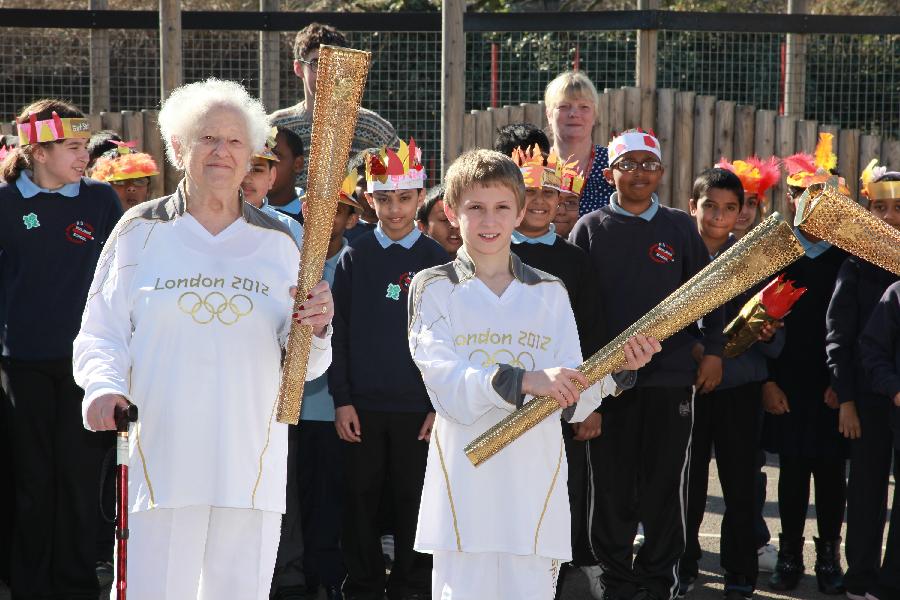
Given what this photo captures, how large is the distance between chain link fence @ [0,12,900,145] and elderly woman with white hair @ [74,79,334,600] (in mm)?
5648

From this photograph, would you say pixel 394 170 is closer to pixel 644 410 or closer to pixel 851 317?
pixel 644 410

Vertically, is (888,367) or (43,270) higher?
(43,270)

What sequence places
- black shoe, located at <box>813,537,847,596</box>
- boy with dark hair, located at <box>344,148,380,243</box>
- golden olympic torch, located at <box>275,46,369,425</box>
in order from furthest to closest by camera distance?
boy with dark hair, located at <box>344,148,380,243</box> → black shoe, located at <box>813,537,847,596</box> → golden olympic torch, located at <box>275,46,369,425</box>

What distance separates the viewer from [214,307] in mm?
4043

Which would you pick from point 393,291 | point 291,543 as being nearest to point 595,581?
point 291,543

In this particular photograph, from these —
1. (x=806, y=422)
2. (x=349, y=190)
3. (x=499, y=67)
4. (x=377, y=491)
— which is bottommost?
(x=377, y=491)

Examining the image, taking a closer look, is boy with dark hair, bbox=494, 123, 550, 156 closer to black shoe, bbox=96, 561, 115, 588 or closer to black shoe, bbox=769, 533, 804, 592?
black shoe, bbox=769, 533, 804, 592

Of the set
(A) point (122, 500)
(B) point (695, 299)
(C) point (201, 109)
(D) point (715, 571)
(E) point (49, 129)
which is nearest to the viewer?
(A) point (122, 500)

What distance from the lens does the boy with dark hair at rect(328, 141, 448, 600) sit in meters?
5.88

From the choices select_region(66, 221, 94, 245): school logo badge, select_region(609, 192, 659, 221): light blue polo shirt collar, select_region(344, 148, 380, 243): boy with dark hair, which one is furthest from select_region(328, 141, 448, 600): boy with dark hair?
select_region(66, 221, 94, 245): school logo badge

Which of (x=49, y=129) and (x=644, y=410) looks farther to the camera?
(x=644, y=410)

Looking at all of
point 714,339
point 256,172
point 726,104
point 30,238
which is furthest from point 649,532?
point 726,104

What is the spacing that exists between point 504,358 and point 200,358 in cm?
108

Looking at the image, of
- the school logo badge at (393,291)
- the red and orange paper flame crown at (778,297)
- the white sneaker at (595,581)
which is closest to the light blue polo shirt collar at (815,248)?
the red and orange paper flame crown at (778,297)
